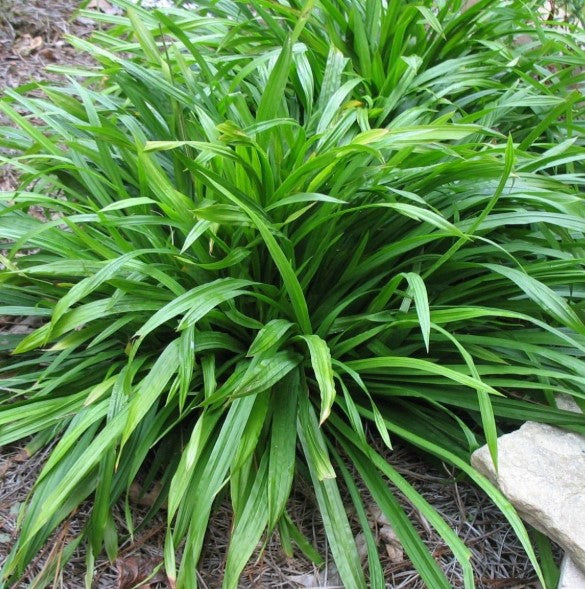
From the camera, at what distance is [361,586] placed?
1.36m

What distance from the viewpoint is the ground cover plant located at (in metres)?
1.43

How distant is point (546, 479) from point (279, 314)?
0.77 meters

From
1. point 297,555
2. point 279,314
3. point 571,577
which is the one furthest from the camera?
point 279,314

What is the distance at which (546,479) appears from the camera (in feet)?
4.68

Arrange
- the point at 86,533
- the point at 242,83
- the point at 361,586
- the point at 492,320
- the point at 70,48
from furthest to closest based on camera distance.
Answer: the point at 70,48
the point at 242,83
the point at 492,320
the point at 86,533
the point at 361,586

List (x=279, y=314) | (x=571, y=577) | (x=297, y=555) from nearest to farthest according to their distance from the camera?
1. (x=571, y=577)
2. (x=297, y=555)
3. (x=279, y=314)

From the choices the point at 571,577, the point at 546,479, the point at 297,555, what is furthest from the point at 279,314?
the point at 571,577

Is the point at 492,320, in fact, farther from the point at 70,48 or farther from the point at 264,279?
the point at 70,48

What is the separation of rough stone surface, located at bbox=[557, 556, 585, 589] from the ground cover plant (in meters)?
0.07

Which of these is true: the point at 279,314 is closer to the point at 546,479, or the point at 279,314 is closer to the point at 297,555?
the point at 297,555

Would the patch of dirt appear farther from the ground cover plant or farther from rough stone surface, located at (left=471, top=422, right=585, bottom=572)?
rough stone surface, located at (left=471, top=422, right=585, bottom=572)

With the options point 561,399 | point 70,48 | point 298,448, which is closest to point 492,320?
point 561,399

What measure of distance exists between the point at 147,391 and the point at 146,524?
0.41 meters

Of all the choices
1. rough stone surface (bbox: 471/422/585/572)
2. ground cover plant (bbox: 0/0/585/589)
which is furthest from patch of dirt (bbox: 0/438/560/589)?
rough stone surface (bbox: 471/422/585/572)
